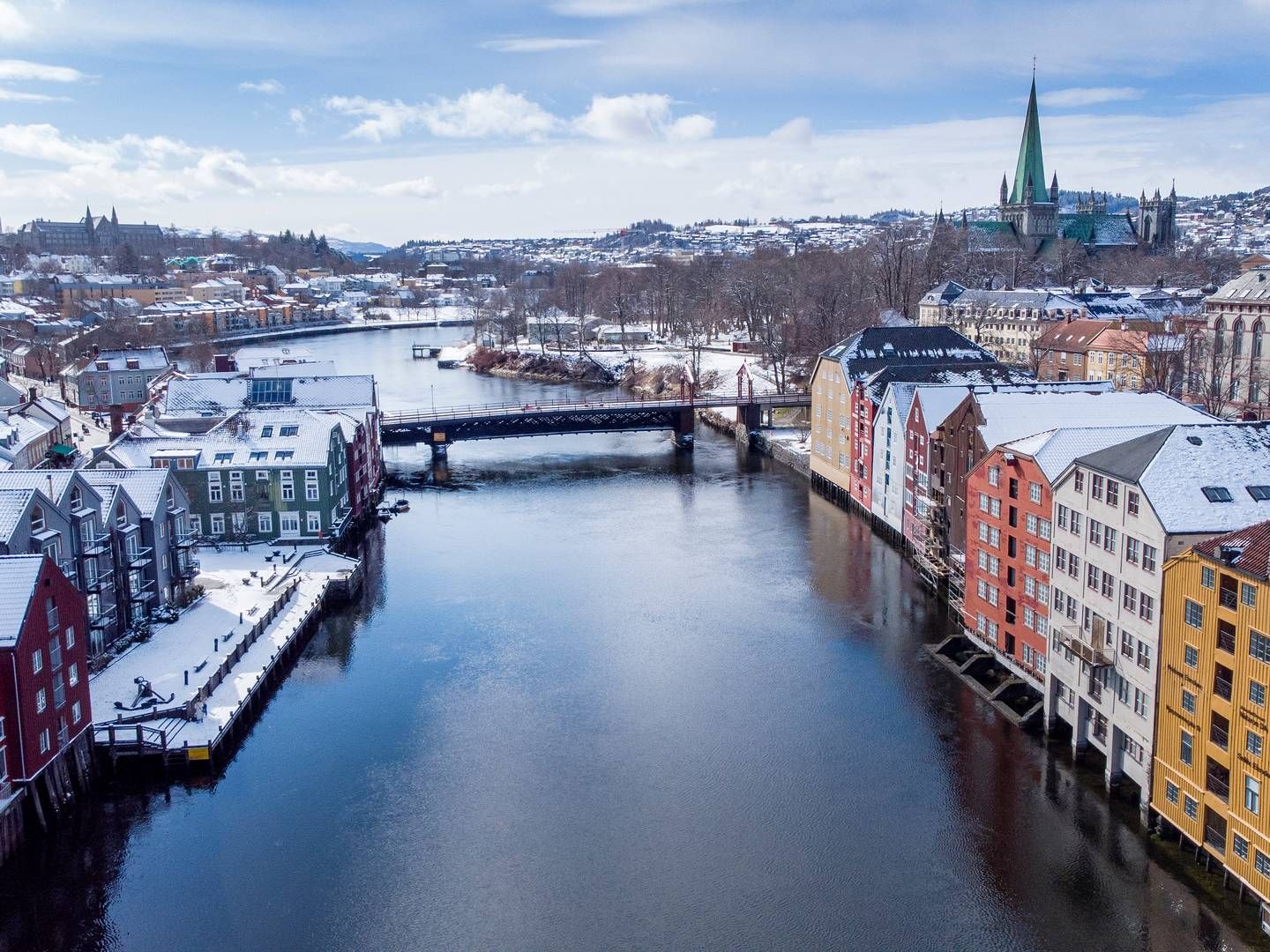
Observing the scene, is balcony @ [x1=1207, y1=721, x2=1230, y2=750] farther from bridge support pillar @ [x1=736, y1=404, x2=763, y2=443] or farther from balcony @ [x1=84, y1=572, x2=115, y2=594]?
bridge support pillar @ [x1=736, y1=404, x2=763, y2=443]

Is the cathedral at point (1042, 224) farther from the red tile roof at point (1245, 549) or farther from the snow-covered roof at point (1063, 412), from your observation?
the red tile roof at point (1245, 549)

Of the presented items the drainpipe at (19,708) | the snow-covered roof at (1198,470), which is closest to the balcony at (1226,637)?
the snow-covered roof at (1198,470)

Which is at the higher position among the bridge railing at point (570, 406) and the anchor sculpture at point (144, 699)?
the bridge railing at point (570, 406)

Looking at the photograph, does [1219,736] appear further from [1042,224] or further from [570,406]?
[1042,224]

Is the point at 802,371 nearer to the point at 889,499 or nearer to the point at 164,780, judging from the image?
the point at 889,499

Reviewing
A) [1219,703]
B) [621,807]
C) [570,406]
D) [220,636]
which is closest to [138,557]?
[220,636]

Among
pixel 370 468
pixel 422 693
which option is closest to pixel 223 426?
pixel 370 468
